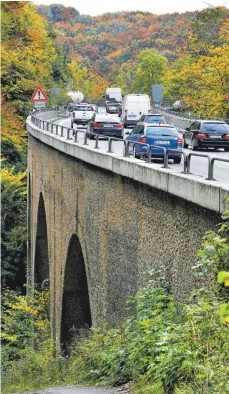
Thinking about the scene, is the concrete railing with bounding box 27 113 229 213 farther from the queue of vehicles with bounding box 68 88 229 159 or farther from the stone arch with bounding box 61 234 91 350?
the stone arch with bounding box 61 234 91 350

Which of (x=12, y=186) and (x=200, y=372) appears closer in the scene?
(x=200, y=372)

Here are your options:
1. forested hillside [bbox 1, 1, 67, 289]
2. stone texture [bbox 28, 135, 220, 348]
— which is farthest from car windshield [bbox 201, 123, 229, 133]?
forested hillside [bbox 1, 1, 67, 289]

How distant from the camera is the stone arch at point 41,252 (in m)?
32.9

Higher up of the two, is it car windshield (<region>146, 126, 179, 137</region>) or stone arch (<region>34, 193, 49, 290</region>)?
car windshield (<region>146, 126, 179, 137</region>)

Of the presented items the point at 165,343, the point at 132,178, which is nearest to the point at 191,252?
the point at 165,343

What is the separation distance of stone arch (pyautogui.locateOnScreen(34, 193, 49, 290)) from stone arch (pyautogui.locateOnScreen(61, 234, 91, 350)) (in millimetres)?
8219

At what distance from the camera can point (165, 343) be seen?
31.3 ft

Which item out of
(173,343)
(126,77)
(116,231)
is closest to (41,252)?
(116,231)

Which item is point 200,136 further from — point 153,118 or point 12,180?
point 12,180

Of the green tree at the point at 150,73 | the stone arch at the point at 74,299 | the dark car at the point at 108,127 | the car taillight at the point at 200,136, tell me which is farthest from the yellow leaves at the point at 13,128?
the green tree at the point at 150,73

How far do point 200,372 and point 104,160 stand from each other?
27.8ft

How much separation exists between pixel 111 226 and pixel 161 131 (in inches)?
349

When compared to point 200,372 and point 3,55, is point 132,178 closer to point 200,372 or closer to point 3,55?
point 200,372

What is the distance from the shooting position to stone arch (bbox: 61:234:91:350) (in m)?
23.0
